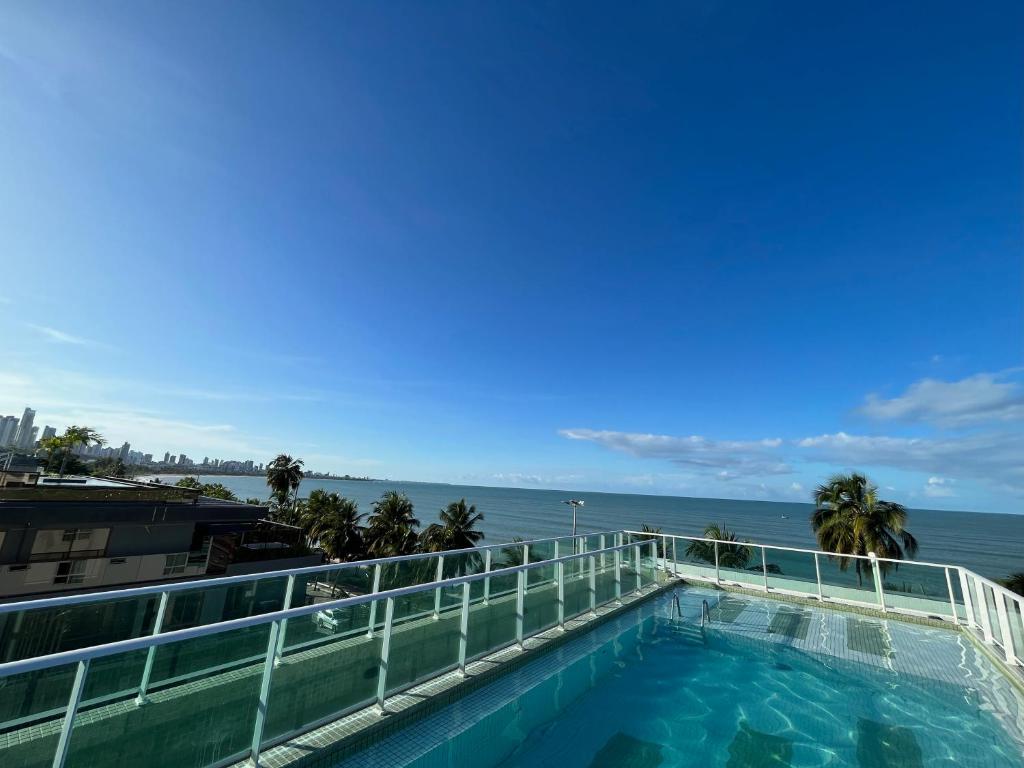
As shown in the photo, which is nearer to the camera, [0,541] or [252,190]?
[252,190]

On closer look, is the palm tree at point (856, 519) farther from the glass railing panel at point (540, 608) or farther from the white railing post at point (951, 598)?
the glass railing panel at point (540, 608)

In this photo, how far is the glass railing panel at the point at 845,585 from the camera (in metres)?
8.91

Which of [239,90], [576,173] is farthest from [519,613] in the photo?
[576,173]

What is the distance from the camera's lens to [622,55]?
10578mm

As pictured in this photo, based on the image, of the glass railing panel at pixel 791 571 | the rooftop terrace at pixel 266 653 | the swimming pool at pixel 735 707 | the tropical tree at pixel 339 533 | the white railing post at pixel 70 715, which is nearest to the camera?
the white railing post at pixel 70 715

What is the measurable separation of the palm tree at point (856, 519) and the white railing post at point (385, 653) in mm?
21412

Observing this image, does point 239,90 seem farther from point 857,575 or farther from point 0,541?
point 857,575

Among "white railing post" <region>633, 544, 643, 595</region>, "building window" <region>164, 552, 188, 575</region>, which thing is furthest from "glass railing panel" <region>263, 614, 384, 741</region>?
"building window" <region>164, 552, 188, 575</region>

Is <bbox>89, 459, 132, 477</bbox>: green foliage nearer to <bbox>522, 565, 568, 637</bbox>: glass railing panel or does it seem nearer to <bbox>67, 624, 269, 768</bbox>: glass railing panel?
<bbox>522, 565, 568, 637</bbox>: glass railing panel

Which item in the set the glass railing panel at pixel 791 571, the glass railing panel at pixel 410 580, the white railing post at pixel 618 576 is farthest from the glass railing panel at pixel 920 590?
the glass railing panel at pixel 410 580

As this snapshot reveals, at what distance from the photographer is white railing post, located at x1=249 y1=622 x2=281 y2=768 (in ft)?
10.1

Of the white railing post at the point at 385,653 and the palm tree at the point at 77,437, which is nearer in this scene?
the white railing post at the point at 385,653

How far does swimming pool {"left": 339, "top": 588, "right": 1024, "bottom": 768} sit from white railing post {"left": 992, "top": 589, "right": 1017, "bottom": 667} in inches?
12.0

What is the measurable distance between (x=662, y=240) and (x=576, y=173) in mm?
5186
